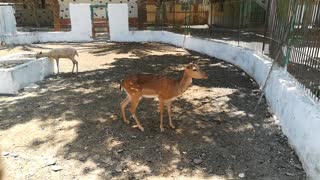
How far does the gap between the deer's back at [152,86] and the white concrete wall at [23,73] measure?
382cm

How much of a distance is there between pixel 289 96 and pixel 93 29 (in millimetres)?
15294

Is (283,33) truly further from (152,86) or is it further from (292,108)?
(152,86)

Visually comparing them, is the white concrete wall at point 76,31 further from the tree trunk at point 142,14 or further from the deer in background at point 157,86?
the deer in background at point 157,86

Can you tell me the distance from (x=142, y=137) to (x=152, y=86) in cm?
83

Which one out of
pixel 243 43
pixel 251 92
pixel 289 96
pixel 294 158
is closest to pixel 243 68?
pixel 243 43

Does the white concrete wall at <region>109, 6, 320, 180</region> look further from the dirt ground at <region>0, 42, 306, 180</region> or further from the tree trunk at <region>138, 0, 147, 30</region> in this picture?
the tree trunk at <region>138, 0, 147, 30</region>

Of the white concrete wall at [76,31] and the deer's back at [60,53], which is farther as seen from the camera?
the white concrete wall at [76,31]

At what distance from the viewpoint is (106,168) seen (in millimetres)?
4473

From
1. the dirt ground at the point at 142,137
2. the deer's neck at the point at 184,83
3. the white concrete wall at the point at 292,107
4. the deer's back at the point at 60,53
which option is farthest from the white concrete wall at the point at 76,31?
the deer's neck at the point at 184,83

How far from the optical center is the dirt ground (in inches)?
174

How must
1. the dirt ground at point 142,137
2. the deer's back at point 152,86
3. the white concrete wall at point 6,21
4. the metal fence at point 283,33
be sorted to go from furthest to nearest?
the white concrete wall at point 6,21 < the deer's back at point 152,86 < the metal fence at point 283,33 < the dirt ground at point 142,137

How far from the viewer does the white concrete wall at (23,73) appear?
785cm

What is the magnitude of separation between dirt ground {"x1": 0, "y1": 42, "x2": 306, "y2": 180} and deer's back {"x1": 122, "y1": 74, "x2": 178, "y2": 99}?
66 cm

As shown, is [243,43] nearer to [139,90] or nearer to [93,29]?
[139,90]
